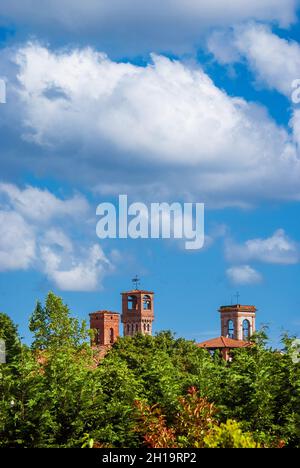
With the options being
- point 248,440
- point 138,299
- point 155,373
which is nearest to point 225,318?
point 138,299

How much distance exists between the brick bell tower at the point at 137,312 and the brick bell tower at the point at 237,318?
634 inches

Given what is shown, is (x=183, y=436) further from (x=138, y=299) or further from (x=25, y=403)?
A: (x=138, y=299)

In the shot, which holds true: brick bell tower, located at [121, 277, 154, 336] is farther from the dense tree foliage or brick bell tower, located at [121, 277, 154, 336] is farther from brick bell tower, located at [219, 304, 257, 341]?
the dense tree foliage

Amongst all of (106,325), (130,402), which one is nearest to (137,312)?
(106,325)

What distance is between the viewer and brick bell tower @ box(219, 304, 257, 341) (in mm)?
165500

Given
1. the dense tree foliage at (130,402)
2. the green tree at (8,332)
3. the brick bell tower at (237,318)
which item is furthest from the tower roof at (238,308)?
the dense tree foliage at (130,402)

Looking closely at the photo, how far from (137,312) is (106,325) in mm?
10183

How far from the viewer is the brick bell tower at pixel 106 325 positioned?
149 m

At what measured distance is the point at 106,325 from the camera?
15112 centimetres

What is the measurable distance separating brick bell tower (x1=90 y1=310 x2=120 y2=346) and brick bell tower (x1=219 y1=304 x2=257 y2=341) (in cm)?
2451

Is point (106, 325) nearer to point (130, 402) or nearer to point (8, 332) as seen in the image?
point (8, 332)

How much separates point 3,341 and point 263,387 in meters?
26.4
